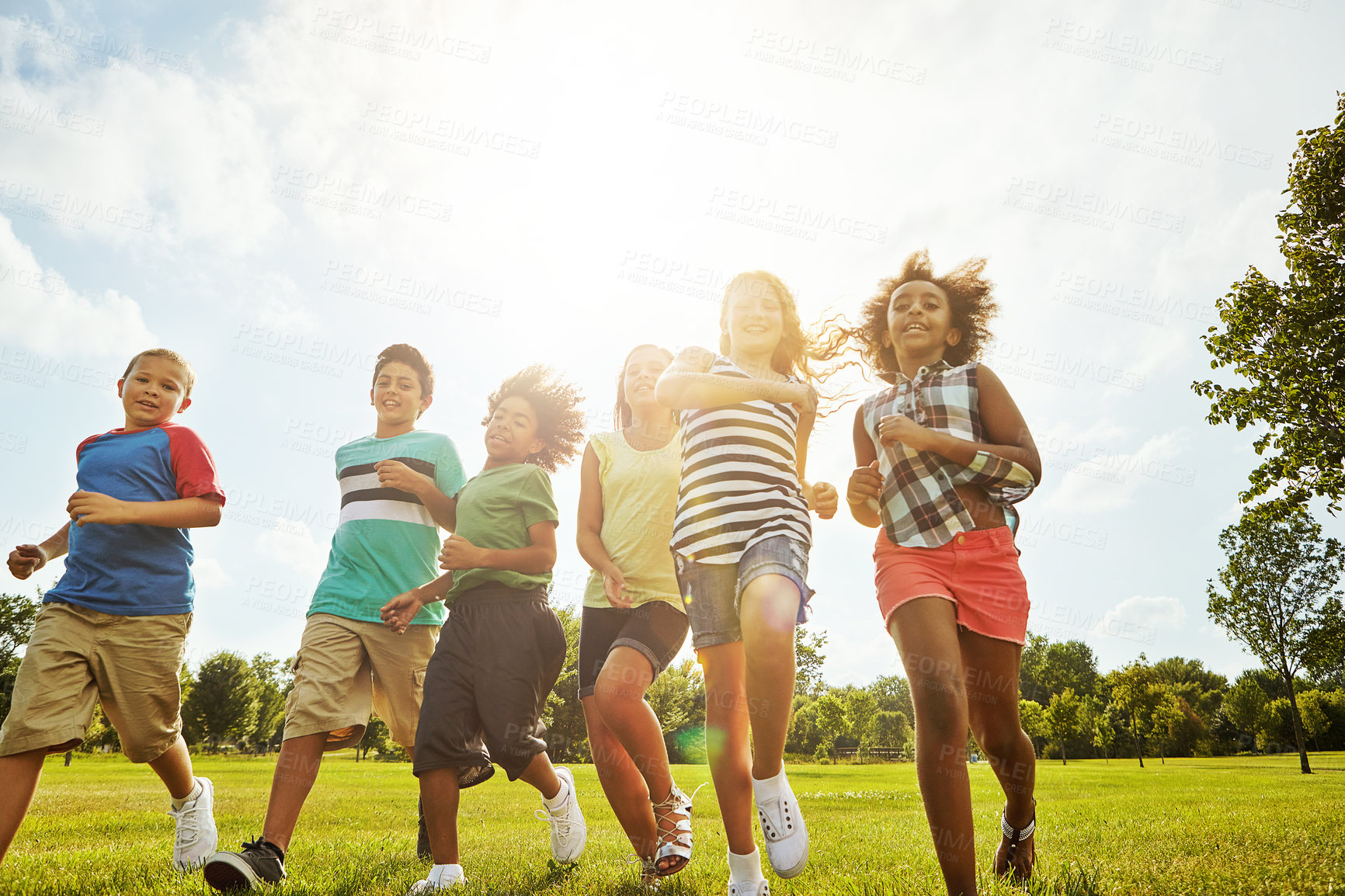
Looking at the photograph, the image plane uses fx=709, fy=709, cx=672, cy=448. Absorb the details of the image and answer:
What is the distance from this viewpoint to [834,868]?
3.96 m

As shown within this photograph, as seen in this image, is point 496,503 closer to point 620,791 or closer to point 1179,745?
point 620,791

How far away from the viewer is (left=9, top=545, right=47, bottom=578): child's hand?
3.84 m

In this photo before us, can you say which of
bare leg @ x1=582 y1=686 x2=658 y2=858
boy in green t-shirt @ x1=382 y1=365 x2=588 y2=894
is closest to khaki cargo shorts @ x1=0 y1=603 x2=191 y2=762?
boy in green t-shirt @ x1=382 y1=365 x2=588 y2=894

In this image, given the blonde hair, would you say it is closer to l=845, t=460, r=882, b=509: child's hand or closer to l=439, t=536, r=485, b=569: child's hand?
l=845, t=460, r=882, b=509: child's hand

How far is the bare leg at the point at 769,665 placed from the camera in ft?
9.24

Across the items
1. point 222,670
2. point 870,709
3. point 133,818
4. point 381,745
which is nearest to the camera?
point 133,818

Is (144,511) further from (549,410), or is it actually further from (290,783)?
(549,410)

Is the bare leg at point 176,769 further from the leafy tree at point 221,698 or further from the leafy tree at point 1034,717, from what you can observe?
the leafy tree at point 221,698

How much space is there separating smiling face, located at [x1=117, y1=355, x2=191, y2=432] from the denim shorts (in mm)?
3311

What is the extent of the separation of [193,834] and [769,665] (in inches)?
138

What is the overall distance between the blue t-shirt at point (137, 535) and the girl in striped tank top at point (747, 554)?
278cm

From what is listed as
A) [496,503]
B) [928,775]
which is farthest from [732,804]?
[496,503]

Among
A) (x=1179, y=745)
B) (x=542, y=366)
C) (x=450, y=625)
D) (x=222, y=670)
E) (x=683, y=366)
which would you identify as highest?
(x=542, y=366)

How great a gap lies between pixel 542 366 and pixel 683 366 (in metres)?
1.76
